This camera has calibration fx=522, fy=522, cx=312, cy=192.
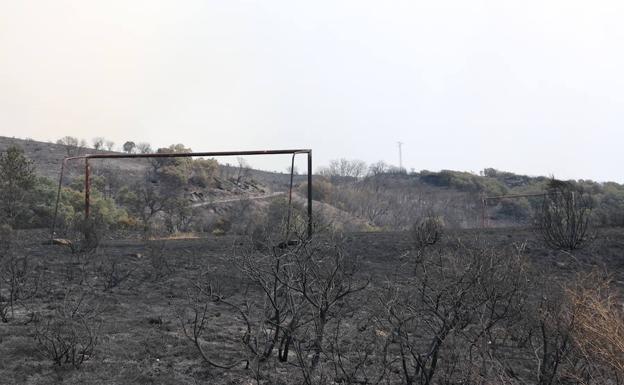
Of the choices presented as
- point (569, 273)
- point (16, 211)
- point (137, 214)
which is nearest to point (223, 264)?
point (569, 273)

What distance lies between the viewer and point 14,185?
22.7m

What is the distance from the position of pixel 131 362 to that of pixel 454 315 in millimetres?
3050

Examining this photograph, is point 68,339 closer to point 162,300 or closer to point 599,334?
point 162,300

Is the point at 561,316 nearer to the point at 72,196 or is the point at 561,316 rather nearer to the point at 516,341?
the point at 516,341

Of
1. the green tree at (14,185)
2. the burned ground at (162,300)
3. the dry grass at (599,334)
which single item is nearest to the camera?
the dry grass at (599,334)

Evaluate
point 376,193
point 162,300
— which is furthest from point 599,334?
point 376,193

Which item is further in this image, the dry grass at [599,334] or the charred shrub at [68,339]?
the charred shrub at [68,339]

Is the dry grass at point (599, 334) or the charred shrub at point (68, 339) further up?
the dry grass at point (599, 334)

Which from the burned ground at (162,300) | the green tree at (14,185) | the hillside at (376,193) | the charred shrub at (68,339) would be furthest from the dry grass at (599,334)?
the hillside at (376,193)

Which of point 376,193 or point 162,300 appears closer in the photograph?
point 162,300

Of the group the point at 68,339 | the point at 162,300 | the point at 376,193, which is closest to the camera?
the point at 68,339

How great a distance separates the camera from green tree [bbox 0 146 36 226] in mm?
21641

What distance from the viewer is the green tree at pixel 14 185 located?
21641mm

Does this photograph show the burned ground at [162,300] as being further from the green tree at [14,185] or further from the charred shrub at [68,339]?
the green tree at [14,185]
